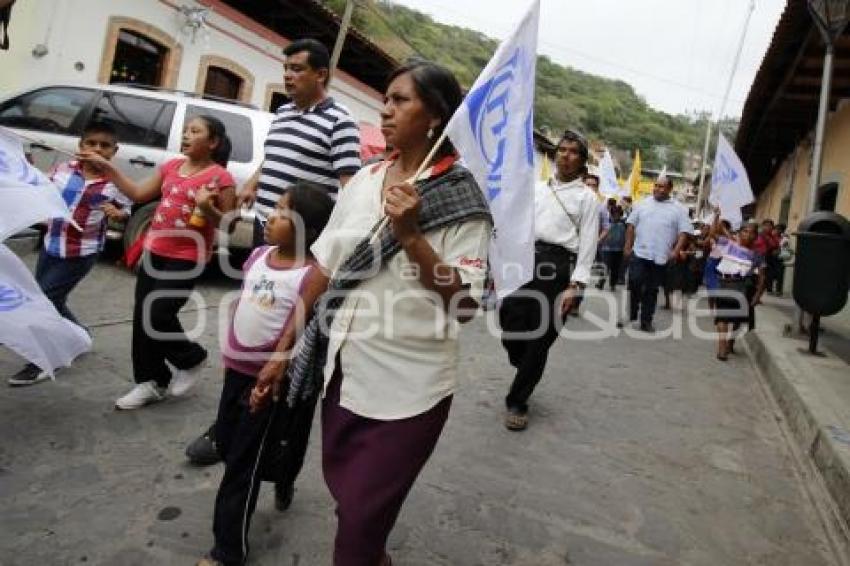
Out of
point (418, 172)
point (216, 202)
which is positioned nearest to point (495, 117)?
point (418, 172)

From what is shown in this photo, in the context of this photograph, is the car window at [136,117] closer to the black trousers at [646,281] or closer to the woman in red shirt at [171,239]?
the woman in red shirt at [171,239]

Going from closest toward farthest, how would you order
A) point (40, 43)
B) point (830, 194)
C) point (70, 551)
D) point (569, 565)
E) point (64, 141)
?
point (70, 551) < point (569, 565) < point (64, 141) < point (40, 43) < point (830, 194)

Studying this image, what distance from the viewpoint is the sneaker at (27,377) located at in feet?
12.7

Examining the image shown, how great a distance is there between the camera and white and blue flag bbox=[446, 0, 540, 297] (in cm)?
221

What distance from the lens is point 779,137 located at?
615 inches

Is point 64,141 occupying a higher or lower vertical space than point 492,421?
higher

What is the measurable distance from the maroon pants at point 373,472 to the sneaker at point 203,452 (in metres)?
1.39

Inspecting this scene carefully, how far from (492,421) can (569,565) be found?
5.62ft

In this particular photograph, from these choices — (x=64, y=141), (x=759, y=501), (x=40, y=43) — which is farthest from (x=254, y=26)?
(x=759, y=501)

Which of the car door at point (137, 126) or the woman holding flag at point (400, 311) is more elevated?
the car door at point (137, 126)

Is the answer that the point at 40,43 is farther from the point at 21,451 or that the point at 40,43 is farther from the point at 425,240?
the point at 425,240

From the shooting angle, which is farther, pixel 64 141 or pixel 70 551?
pixel 64 141

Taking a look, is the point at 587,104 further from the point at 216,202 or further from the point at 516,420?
the point at 216,202

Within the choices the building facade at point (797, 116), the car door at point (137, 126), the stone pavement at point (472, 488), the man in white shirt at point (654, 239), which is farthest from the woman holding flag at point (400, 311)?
the building facade at point (797, 116)
